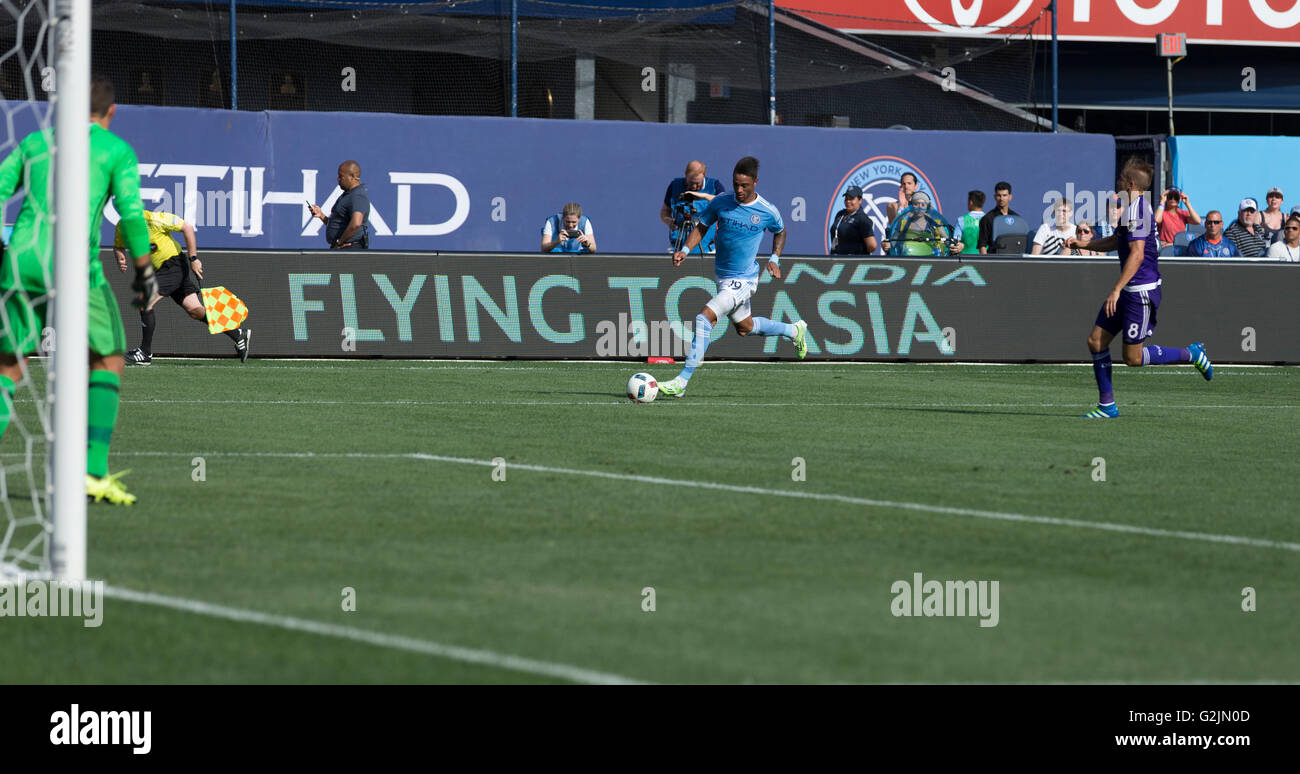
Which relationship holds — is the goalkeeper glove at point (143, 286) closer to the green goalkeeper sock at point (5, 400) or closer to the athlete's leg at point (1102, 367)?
the green goalkeeper sock at point (5, 400)

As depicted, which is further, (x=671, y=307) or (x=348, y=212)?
(x=348, y=212)

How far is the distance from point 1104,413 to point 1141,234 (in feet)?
4.98

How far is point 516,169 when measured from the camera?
27297 mm

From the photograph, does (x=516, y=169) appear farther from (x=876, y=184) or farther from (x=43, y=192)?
(x=43, y=192)

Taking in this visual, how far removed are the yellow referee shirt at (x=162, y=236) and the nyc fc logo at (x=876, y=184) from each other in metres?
12.0

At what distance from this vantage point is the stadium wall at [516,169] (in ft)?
84.9

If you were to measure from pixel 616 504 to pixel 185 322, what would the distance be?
1246 centimetres

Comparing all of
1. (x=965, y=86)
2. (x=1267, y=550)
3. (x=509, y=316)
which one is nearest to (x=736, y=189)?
(x=509, y=316)

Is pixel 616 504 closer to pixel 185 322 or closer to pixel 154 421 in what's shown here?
pixel 154 421

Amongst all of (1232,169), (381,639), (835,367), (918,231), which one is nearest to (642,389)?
(835,367)

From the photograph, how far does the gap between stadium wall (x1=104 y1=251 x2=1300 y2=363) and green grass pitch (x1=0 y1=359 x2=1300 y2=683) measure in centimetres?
499

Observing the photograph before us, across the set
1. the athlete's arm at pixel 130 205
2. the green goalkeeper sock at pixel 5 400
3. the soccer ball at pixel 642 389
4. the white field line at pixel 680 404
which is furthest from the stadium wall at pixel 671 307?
the athlete's arm at pixel 130 205

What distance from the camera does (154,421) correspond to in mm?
13758

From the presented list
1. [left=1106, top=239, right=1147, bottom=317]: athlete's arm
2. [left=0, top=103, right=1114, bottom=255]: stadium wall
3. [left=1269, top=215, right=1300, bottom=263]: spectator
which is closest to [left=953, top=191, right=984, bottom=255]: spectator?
[left=0, top=103, right=1114, bottom=255]: stadium wall
